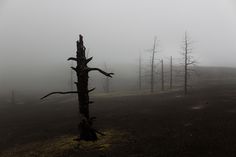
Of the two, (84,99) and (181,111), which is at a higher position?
(84,99)

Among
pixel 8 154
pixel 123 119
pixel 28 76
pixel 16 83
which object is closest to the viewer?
pixel 8 154

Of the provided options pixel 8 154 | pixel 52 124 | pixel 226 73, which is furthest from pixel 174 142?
pixel 226 73

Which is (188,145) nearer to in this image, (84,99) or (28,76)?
(84,99)

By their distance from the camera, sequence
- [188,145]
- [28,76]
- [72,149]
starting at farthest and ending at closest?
[28,76] → [72,149] → [188,145]

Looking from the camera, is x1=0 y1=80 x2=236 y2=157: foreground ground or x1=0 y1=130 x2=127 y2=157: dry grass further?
x1=0 y1=130 x2=127 y2=157: dry grass

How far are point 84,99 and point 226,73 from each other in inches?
3385

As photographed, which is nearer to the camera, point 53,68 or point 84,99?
point 84,99

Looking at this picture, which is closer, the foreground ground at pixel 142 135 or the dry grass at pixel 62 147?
the foreground ground at pixel 142 135

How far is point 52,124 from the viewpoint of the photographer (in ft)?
126

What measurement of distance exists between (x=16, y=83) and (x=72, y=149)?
105 metres

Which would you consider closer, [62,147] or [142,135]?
[62,147]

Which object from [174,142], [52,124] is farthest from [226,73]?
[174,142]

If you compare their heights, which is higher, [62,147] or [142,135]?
[142,135]

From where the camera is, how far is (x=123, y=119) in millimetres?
37281
